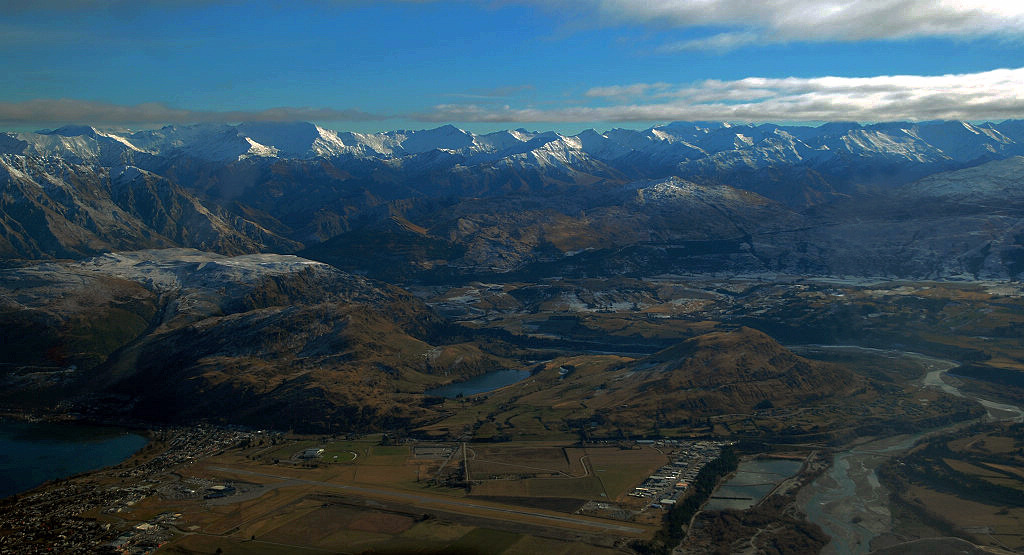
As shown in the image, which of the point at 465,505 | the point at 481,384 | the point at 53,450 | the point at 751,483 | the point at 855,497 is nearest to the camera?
the point at 465,505

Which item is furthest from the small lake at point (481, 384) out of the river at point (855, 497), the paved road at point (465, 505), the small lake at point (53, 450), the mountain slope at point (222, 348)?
the river at point (855, 497)

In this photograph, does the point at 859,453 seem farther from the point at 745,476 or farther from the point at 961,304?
the point at 961,304

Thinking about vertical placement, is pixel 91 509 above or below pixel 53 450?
above

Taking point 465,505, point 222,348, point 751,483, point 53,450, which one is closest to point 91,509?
point 53,450

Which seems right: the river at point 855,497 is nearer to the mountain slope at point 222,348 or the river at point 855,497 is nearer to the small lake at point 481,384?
the mountain slope at point 222,348

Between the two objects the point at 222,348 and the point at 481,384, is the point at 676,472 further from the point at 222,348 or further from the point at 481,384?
the point at 222,348
